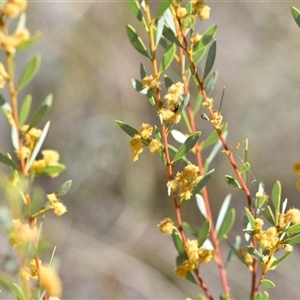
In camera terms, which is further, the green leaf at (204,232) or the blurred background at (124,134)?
the blurred background at (124,134)

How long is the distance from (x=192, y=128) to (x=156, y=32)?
15 cm

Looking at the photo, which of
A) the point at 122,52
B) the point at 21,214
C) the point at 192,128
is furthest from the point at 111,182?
the point at 21,214

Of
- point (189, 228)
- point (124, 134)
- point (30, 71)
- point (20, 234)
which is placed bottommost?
point (124, 134)

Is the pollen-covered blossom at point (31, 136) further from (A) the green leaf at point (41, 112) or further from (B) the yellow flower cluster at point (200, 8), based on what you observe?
(B) the yellow flower cluster at point (200, 8)

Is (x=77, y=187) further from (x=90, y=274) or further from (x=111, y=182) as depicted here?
(x=90, y=274)

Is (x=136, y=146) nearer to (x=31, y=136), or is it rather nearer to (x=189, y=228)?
(x=31, y=136)

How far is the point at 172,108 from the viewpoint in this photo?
435mm

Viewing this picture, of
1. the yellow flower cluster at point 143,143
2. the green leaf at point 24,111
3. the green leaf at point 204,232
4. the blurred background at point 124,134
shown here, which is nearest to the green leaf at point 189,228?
the green leaf at point 204,232

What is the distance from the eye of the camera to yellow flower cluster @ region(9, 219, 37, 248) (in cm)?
34

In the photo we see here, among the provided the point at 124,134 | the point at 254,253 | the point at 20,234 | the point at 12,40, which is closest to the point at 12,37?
the point at 12,40

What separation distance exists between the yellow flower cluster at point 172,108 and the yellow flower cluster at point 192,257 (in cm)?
13

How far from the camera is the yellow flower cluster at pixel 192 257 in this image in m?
0.48

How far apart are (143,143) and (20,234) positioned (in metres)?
0.14

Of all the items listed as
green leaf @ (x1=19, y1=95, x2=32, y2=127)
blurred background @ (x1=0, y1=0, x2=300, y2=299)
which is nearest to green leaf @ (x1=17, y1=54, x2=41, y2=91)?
green leaf @ (x1=19, y1=95, x2=32, y2=127)
